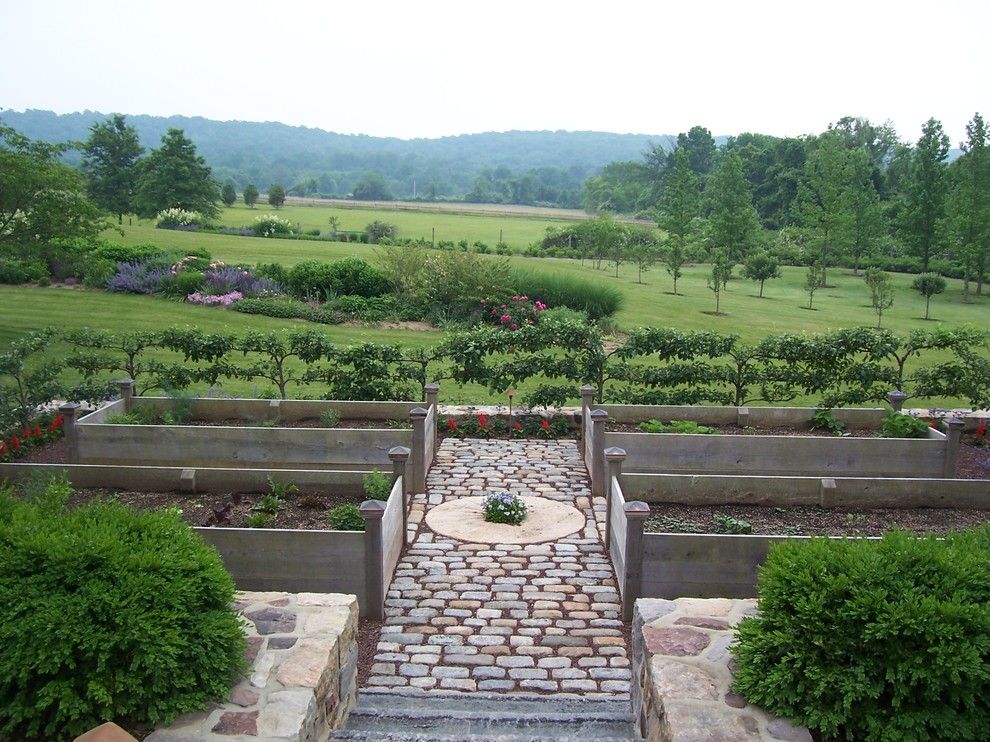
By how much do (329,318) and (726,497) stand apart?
15038 mm

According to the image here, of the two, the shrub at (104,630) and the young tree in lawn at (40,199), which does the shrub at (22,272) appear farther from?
the shrub at (104,630)

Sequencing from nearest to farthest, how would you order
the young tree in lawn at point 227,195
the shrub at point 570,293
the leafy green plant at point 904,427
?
1. the leafy green plant at point 904,427
2. the shrub at point 570,293
3. the young tree in lawn at point 227,195

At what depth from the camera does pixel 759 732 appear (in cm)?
413

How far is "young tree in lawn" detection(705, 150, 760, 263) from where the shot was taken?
133 ft

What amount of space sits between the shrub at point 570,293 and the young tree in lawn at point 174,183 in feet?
110

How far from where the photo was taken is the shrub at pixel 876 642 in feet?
12.9

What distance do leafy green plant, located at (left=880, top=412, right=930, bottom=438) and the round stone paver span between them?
176 inches

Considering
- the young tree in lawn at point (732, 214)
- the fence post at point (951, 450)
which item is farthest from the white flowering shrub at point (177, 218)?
the fence post at point (951, 450)

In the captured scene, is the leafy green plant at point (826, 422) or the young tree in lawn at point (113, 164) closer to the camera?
the leafy green plant at point (826, 422)

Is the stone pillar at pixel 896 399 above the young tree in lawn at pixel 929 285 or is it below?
above

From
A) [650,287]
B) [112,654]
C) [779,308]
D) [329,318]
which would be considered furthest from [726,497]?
[650,287]

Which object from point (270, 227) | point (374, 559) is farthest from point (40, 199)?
point (270, 227)

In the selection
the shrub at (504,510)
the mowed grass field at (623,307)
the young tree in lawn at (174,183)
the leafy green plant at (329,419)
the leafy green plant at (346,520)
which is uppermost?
the young tree in lawn at (174,183)

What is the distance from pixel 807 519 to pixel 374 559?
4184 millimetres
